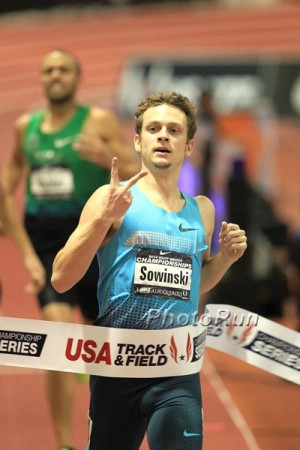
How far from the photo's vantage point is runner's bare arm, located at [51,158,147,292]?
3.40m

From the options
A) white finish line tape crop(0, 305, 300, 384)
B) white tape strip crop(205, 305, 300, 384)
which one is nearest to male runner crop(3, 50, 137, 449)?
white tape strip crop(205, 305, 300, 384)

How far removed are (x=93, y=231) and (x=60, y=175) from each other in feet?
7.33

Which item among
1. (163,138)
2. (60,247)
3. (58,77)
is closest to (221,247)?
(163,138)

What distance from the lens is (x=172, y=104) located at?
3.72 m

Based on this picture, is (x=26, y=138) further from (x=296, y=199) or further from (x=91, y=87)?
(x=91, y=87)

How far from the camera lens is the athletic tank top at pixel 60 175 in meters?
5.59

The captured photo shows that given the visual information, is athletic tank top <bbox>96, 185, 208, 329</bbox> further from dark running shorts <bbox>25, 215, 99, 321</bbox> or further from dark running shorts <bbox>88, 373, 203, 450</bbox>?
dark running shorts <bbox>25, 215, 99, 321</bbox>

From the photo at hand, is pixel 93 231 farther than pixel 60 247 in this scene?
No

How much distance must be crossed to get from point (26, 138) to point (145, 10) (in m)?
15.5

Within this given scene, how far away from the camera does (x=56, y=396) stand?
5.20 meters

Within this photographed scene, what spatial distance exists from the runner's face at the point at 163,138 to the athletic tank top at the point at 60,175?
1.88m

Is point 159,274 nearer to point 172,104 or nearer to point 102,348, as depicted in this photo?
point 102,348

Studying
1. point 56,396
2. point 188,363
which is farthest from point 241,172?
point 188,363

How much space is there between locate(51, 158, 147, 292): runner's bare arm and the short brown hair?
341 mm
